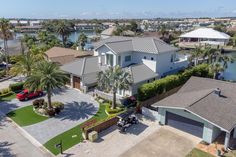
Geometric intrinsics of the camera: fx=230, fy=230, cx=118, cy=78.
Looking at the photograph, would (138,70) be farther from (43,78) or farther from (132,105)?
(43,78)

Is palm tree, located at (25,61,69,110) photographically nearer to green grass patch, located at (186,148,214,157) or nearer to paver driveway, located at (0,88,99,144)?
paver driveway, located at (0,88,99,144)

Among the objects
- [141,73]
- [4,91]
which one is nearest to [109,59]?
[141,73]

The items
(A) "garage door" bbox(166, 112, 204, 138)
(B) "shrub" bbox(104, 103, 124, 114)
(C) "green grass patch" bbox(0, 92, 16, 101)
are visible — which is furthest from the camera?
(C) "green grass patch" bbox(0, 92, 16, 101)

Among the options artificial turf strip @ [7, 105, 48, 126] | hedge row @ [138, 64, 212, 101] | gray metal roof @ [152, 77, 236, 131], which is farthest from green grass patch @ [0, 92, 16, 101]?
gray metal roof @ [152, 77, 236, 131]

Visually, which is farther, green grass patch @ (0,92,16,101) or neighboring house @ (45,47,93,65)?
neighboring house @ (45,47,93,65)

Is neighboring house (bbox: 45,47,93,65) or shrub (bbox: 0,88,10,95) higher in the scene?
neighboring house (bbox: 45,47,93,65)

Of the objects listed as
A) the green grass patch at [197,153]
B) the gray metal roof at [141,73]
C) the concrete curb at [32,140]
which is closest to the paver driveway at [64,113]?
the concrete curb at [32,140]
